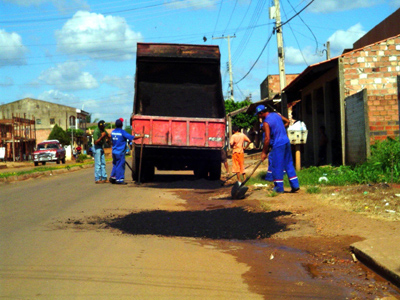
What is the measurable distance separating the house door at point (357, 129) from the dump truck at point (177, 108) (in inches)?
138

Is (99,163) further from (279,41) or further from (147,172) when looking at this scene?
(279,41)

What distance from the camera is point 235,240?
6449mm

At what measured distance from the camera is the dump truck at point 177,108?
520 inches

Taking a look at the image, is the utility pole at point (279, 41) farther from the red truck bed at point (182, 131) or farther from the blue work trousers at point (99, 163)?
the blue work trousers at point (99, 163)

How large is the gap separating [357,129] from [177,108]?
188 inches

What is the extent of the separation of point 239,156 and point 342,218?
6.60m

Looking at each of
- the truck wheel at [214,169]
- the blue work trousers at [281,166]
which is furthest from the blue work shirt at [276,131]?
the truck wheel at [214,169]

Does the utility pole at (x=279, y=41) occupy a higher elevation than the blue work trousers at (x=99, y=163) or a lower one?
higher

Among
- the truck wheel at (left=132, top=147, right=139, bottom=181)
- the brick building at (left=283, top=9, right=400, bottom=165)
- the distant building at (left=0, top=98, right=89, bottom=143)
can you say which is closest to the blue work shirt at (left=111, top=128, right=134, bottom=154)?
the truck wheel at (left=132, top=147, right=139, bottom=181)

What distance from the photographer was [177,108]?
1441 centimetres

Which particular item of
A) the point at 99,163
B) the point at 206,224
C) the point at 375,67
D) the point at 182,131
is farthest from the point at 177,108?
the point at 206,224

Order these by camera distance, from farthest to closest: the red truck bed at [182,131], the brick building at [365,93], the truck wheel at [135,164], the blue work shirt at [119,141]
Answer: the blue work shirt at [119,141] < the truck wheel at [135,164] < the brick building at [365,93] < the red truck bed at [182,131]

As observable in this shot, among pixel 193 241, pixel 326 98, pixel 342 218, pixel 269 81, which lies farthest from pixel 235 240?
pixel 269 81

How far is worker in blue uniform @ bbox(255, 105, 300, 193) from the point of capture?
32.9 feet
